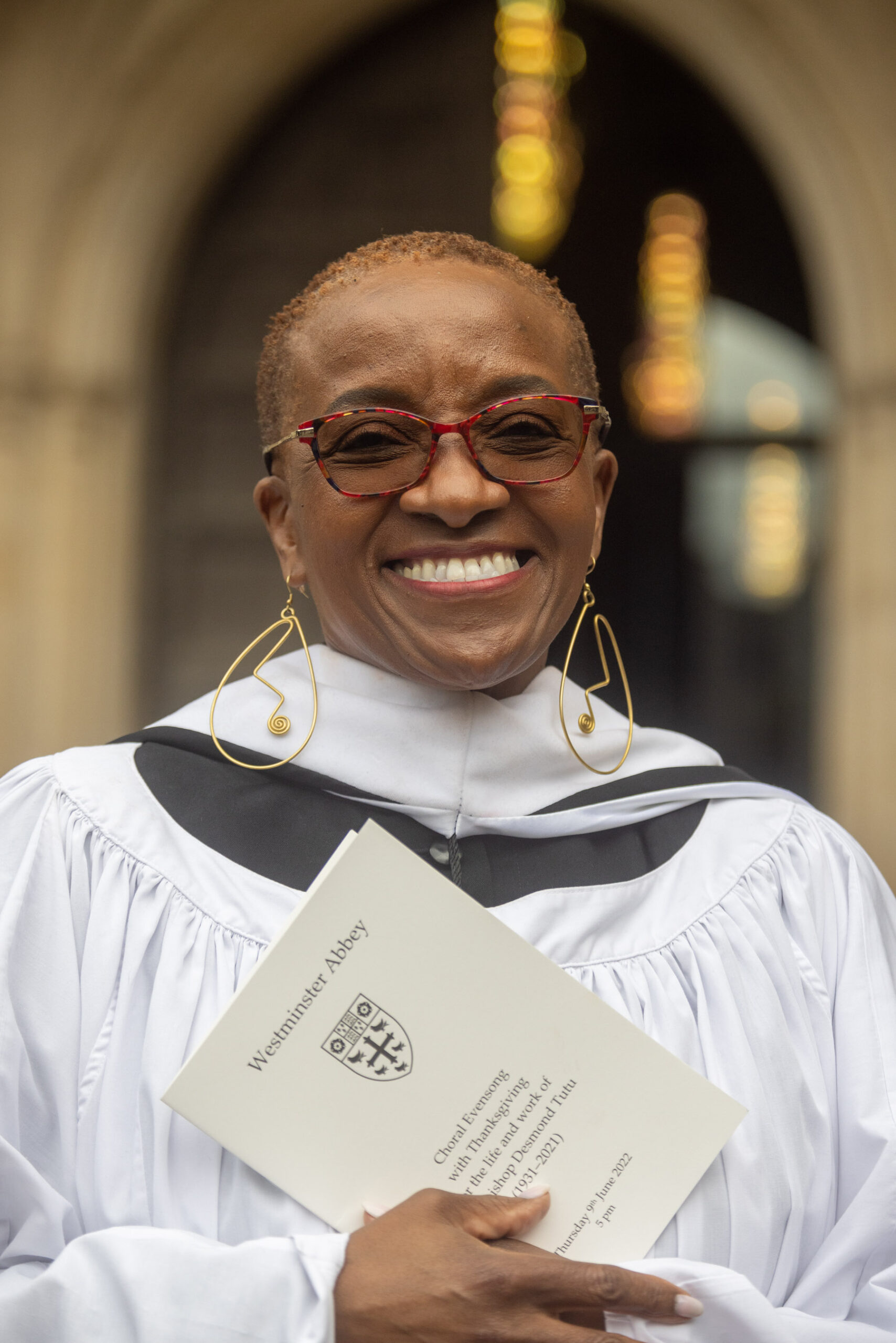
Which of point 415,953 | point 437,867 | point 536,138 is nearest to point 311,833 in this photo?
point 437,867

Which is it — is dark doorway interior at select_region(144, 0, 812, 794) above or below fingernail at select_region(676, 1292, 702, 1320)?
above

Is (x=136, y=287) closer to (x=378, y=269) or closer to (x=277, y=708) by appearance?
(x=378, y=269)

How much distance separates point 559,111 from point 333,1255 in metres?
4.77

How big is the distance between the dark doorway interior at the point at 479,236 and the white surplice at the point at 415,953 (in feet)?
11.1

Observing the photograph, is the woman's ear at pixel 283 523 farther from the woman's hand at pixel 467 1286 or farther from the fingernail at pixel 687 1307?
the fingernail at pixel 687 1307

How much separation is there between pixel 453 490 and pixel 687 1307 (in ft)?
2.72

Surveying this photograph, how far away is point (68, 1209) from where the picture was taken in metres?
1.19

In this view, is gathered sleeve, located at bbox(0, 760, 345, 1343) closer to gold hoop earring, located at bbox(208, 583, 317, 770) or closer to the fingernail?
gold hoop earring, located at bbox(208, 583, 317, 770)

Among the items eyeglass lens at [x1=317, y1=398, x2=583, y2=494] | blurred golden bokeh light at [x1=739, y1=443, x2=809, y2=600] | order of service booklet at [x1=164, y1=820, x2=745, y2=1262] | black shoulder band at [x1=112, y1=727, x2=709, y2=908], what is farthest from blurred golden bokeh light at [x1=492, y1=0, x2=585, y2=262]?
order of service booklet at [x1=164, y1=820, x2=745, y2=1262]

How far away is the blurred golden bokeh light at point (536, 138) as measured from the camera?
16.0 ft

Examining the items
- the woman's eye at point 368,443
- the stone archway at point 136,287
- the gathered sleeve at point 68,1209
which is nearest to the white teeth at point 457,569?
the woman's eye at point 368,443

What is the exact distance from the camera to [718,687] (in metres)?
4.88

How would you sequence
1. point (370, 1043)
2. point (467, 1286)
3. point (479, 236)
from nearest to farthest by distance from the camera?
point (467, 1286), point (370, 1043), point (479, 236)

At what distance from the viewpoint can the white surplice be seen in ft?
3.61
